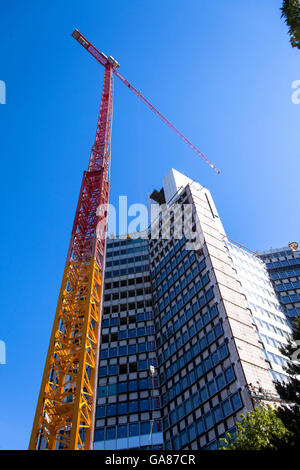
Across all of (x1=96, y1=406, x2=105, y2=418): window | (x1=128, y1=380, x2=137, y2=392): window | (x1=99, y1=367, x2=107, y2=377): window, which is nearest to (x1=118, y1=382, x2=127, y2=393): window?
(x1=128, y1=380, x2=137, y2=392): window

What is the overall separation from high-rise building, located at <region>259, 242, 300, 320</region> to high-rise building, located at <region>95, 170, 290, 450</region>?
2.65 m

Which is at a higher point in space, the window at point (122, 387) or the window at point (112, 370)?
the window at point (112, 370)

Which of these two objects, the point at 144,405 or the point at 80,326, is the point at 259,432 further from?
the point at 144,405

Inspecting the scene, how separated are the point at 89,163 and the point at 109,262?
3519 centimetres

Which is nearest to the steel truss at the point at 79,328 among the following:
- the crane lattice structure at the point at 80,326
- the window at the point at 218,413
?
the crane lattice structure at the point at 80,326

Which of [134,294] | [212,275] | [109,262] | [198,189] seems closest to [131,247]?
[109,262]

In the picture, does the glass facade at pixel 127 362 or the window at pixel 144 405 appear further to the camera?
the window at pixel 144 405

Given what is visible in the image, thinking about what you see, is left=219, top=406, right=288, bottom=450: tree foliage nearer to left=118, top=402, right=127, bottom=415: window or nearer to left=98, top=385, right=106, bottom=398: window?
left=118, top=402, right=127, bottom=415: window

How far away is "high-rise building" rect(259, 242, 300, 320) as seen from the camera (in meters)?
68.4

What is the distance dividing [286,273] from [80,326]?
181 ft

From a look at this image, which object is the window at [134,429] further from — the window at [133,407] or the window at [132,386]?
the window at [132,386]

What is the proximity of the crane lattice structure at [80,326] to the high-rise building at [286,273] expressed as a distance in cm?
4257

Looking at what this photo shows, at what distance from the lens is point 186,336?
55.0 metres

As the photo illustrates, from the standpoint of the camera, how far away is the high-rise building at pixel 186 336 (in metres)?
44.5
